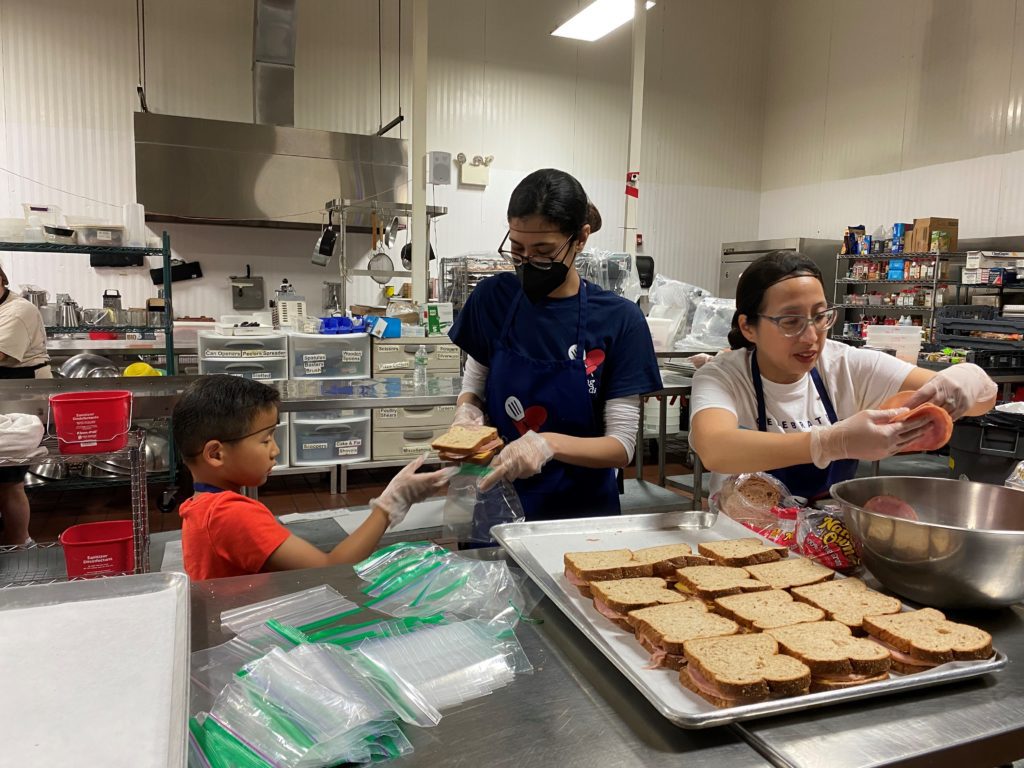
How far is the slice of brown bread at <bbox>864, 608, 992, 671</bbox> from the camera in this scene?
36.0 inches

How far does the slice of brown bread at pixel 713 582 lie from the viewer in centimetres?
111

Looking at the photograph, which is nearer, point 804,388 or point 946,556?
point 946,556

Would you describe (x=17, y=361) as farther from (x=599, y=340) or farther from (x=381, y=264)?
(x=599, y=340)

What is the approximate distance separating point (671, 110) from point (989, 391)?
27.0ft

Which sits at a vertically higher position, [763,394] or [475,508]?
[763,394]

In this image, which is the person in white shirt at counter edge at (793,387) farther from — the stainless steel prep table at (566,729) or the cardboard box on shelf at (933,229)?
the cardboard box on shelf at (933,229)

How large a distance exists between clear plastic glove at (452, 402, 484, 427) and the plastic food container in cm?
387

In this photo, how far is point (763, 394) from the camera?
71.6 inches

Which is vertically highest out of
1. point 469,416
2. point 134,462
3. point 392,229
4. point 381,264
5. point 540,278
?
point 392,229

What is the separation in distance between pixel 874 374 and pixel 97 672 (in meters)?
1.81

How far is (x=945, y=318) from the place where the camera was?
5367 millimetres

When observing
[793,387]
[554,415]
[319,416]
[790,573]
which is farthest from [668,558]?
[319,416]

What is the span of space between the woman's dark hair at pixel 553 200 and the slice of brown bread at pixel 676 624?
1.02m

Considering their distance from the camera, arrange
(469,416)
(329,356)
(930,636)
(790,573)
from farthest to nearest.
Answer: (329,356) < (469,416) < (790,573) < (930,636)
